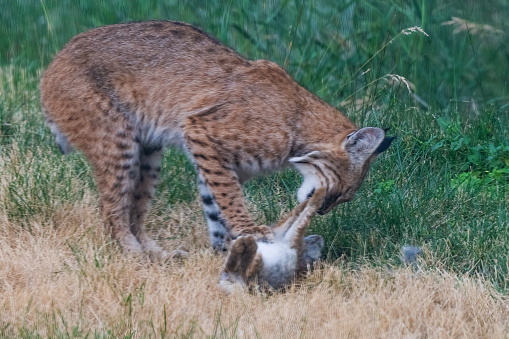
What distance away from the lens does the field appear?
4012 mm

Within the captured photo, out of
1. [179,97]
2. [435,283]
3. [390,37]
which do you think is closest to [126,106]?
[179,97]

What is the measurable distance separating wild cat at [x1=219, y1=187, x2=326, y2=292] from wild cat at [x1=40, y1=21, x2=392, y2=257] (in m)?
0.24

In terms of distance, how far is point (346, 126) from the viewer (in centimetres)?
506

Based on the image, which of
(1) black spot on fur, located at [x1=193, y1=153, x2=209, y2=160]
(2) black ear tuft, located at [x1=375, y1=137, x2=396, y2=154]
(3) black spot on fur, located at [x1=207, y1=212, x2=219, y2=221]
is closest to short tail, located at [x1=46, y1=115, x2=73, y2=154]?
(1) black spot on fur, located at [x1=193, y1=153, x2=209, y2=160]

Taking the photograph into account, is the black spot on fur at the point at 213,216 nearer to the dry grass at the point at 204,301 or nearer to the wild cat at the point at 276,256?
the dry grass at the point at 204,301

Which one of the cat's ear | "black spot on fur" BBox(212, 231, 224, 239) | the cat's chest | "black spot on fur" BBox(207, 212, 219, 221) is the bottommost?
"black spot on fur" BBox(212, 231, 224, 239)

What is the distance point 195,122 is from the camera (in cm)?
491

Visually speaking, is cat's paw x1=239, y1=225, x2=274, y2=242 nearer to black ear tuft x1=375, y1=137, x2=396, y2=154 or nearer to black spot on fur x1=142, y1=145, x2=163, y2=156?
black ear tuft x1=375, y1=137, x2=396, y2=154

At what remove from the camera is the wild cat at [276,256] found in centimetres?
430

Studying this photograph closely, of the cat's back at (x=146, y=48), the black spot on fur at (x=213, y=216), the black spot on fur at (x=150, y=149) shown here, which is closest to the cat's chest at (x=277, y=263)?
the black spot on fur at (x=213, y=216)

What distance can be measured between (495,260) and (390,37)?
2.81 meters

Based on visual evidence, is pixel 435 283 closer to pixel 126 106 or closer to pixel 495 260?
pixel 495 260

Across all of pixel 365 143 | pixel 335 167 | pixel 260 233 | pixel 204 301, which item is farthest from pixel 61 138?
pixel 365 143

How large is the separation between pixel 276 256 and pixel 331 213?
100 centimetres
